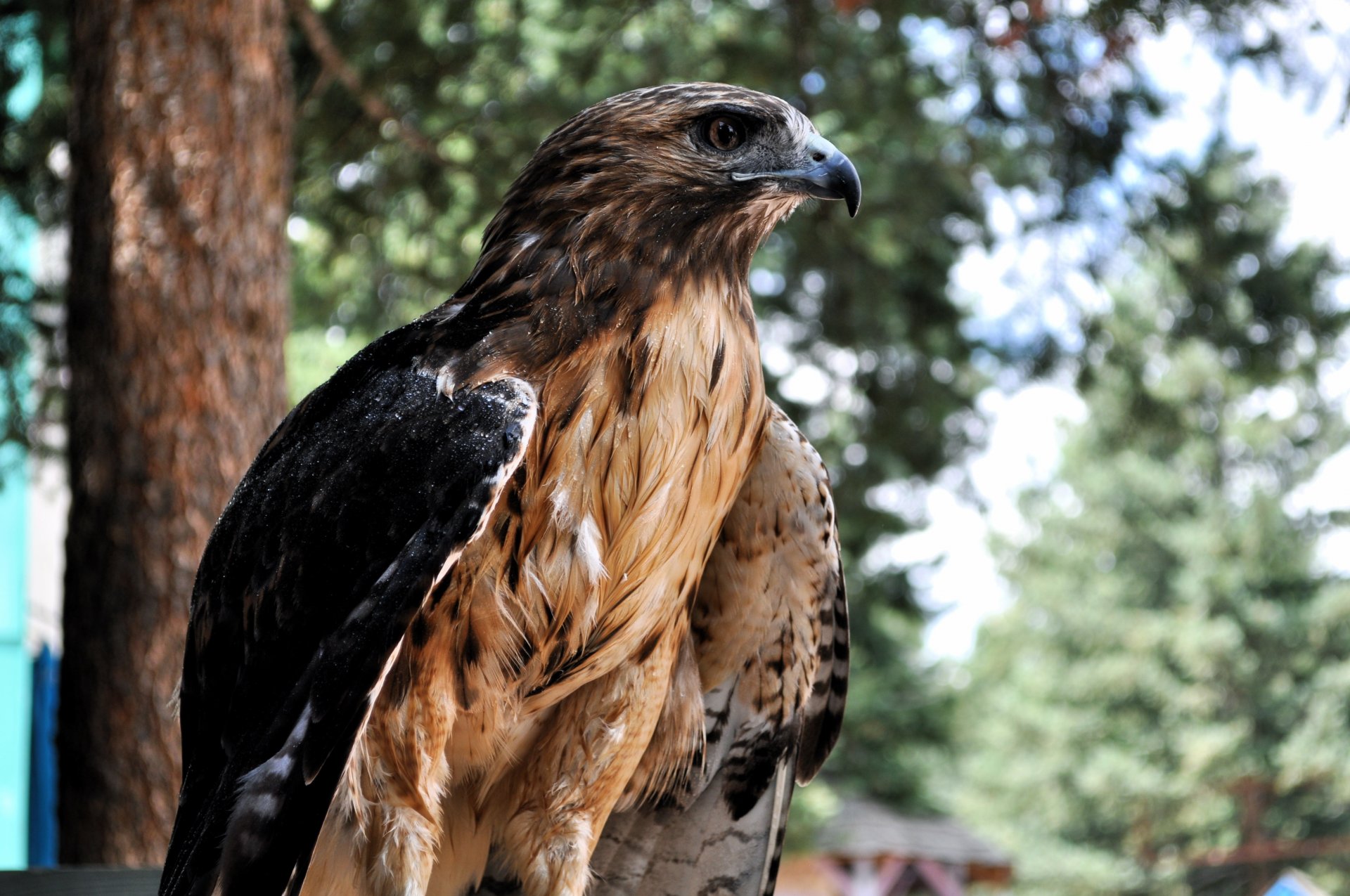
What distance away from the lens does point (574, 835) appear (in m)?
2.40

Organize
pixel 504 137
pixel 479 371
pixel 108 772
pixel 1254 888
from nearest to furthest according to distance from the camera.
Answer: pixel 479 371 → pixel 108 772 → pixel 504 137 → pixel 1254 888

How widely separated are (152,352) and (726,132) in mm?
2702

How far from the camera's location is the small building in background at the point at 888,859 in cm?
2033

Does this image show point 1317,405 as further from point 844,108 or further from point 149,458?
point 149,458

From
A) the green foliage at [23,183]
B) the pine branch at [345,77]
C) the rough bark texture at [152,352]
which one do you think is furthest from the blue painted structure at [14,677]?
the rough bark texture at [152,352]

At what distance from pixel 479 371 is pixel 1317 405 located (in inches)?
1378

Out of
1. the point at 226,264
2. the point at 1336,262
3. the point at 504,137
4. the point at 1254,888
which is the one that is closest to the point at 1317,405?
the point at 1254,888

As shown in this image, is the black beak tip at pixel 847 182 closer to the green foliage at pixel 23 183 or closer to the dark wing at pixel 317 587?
the dark wing at pixel 317 587

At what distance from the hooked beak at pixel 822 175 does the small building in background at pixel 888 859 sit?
17635 mm

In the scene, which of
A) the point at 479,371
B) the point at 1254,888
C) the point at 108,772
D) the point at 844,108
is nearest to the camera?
the point at 479,371

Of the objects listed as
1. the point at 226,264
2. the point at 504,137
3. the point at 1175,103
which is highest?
the point at 1175,103

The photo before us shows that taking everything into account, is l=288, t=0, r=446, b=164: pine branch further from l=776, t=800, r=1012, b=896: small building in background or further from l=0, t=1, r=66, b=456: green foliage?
l=776, t=800, r=1012, b=896: small building in background

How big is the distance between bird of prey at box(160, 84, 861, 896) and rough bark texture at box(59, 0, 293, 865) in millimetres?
1810

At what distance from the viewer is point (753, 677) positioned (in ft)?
8.95
